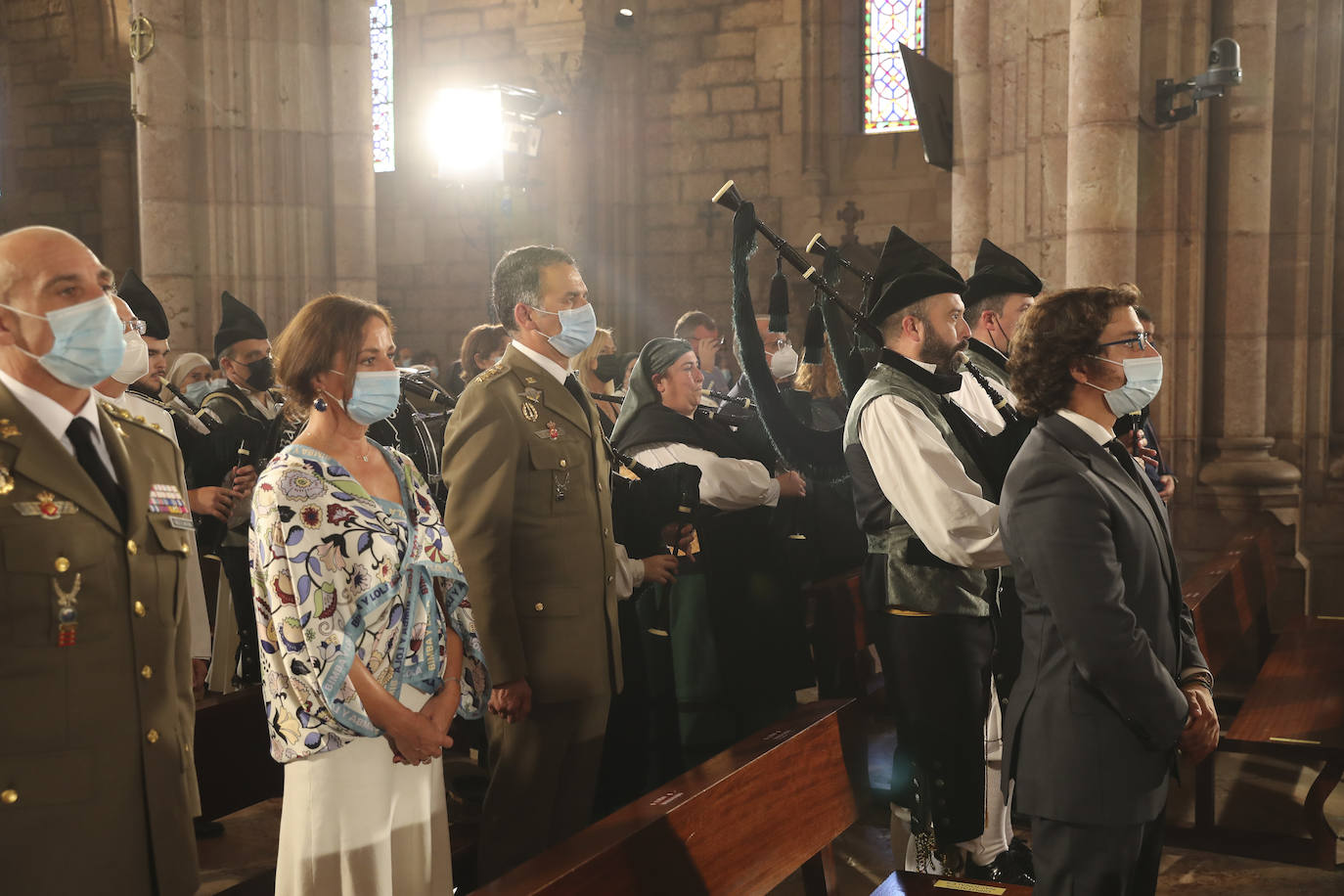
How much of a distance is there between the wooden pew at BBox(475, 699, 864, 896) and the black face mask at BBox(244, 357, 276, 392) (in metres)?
3.12

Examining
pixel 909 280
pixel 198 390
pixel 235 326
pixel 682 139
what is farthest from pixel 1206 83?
pixel 682 139

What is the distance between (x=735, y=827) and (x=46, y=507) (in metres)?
1.29

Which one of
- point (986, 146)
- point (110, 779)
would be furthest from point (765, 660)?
point (986, 146)

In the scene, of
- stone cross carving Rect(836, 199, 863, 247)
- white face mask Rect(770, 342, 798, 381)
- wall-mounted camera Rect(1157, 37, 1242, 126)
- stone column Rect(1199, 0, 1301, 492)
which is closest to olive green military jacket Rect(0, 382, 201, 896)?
wall-mounted camera Rect(1157, 37, 1242, 126)

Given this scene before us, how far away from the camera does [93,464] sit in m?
2.02

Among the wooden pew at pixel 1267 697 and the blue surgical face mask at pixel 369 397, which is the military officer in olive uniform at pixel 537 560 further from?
the wooden pew at pixel 1267 697

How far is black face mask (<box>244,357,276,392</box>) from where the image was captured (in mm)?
5164

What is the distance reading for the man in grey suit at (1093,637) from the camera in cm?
221

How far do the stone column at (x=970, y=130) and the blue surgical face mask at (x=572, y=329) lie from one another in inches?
159

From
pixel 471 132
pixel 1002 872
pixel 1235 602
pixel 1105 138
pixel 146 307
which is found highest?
pixel 471 132

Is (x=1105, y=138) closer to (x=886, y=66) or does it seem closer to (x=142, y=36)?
(x=142, y=36)

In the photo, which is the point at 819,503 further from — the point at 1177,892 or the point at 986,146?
the point at 986,146

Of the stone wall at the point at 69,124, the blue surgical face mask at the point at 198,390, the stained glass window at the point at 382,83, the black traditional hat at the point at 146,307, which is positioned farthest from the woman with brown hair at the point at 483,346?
the stone wall at the point at 69,124

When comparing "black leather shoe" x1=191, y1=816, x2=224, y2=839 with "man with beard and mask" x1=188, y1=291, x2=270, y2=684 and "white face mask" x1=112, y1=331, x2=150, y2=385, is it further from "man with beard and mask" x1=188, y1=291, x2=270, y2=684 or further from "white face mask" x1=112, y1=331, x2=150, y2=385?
"white face mask" x1=112, y1=331, x2=150, y2=385
